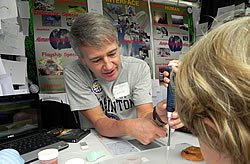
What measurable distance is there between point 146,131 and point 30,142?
48 cm

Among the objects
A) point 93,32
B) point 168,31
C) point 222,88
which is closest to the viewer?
point 222,88

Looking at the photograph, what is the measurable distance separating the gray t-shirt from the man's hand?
256 millimetres

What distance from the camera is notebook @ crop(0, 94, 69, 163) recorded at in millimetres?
886

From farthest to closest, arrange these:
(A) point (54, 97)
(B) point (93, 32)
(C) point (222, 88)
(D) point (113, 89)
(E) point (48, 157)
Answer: (A) point (54, 97) < (D) point (113, 89) < (B) point (93, 32) < (E) point (48, 157) < (C) point (222, 88)

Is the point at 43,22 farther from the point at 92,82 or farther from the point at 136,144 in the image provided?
the point at 136,144

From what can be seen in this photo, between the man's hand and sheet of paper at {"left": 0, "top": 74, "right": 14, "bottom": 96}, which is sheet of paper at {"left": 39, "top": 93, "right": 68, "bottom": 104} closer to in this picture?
sheet of paper at {"left": 0, "top": 74, "right": 14, "bottom": 96}

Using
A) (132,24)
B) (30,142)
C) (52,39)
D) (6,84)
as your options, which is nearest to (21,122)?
(30,142)

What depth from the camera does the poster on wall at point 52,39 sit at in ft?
5.15

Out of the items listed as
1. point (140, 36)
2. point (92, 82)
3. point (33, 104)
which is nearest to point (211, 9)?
point (140, 36)

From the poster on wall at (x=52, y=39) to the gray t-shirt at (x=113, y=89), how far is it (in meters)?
0.47

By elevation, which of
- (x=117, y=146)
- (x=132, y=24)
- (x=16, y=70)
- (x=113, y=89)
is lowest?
(x=117, y=146)

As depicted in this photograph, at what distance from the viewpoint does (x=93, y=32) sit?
1001 mm

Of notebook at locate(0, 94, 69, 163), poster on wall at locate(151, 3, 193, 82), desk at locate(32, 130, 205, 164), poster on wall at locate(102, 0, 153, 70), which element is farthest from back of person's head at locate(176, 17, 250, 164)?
poster on wall at locate(151, 3, 193, 82)

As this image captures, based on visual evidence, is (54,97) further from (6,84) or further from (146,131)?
(146,131)
